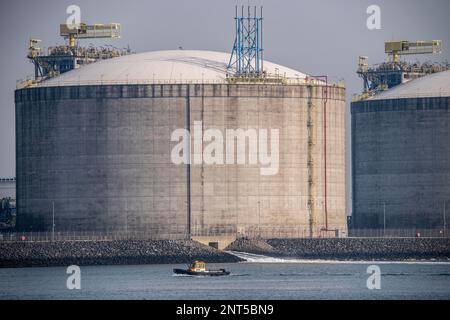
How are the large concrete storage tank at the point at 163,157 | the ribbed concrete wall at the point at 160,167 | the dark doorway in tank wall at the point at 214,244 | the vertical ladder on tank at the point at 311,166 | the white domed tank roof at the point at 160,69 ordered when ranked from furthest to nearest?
the vertical ladder on tank at the point at 311,166
the white domed tank roof at the point at 160,69
the large concrete storage tank at the point at 163,157
the ribbed concrete wall at the point at 160,167
the dark doorway in tank wall at the point at 214,244

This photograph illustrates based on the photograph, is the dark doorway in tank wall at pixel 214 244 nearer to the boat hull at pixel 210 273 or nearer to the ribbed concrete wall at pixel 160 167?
the ribbed concrete wall at pixel 160 167

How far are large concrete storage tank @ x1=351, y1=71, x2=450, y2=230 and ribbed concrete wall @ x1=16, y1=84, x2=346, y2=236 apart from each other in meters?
16.3

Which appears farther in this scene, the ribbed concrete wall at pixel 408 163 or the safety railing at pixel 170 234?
the ribbed concrete wall at pixel 408 163

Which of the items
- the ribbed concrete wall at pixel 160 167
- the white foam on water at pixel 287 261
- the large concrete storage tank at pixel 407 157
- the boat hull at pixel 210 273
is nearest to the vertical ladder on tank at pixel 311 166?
the ribbed concrete wall at pixel 160 167

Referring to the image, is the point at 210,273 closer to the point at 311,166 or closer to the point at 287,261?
the point at 287,261

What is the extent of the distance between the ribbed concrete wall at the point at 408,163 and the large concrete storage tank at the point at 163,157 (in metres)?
14.3

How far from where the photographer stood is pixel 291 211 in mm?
170250

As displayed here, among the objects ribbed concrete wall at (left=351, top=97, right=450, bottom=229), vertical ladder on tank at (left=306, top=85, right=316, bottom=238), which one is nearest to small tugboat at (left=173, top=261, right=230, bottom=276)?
vertical ladder on tank at (left=306, top=85, right=316, bottom=238)

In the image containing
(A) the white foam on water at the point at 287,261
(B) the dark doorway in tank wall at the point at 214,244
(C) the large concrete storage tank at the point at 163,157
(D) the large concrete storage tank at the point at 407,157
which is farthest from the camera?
(D) the large concrete storage tank at the point at 407,157

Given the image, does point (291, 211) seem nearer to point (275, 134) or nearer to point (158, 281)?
point (275, 134)

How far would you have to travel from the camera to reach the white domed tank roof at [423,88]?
186m

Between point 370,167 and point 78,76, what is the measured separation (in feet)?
106
